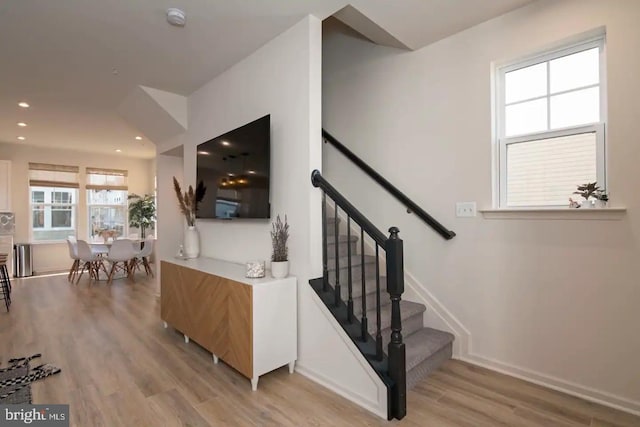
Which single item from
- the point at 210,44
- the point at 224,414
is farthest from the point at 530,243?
the point at 210,44

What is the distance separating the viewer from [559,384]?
2.19m

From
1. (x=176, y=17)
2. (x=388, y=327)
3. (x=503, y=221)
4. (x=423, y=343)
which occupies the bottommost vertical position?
(x=423, y=343)

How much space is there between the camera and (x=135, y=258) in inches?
254

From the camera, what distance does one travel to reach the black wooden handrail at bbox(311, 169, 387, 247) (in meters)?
2.01

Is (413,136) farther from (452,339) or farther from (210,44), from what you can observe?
(210,44)

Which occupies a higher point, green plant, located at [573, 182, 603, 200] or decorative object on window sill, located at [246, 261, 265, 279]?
green plant, located at [573, 182, 603, 200]

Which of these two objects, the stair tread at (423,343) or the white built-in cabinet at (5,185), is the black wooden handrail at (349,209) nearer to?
the stair tread at (423,343)

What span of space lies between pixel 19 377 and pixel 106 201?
21.8 ft

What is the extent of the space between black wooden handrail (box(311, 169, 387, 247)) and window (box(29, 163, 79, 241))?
7.63 metres

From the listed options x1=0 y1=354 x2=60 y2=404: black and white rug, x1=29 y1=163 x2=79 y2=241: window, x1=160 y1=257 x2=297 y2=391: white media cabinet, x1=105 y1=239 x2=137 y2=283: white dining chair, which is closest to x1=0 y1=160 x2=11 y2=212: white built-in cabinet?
x1=29 y1=163 x2=79 y2=241: window

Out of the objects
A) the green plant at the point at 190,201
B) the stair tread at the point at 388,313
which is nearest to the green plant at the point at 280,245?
the stair tread at the point at 388,313

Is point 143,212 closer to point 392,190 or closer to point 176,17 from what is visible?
point 176,17

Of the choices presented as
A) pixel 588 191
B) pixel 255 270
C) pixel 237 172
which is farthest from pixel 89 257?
pixel 588 191

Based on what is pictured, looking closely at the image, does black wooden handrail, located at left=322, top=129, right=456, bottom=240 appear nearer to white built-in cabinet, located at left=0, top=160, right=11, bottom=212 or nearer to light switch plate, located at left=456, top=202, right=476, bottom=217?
light switch plate, located at left=456, top=202, right=476, bottom=217
